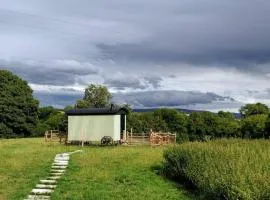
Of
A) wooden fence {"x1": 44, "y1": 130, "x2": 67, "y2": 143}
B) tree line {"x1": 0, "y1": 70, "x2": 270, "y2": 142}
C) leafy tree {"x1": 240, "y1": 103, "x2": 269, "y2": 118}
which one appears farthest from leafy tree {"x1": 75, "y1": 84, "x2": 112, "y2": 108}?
leafy tree {"x1": 240, "y1": 103, "x2": 269, "y2": 118}

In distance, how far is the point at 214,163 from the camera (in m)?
17.9

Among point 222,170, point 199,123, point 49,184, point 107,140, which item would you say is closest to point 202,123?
point 199,123

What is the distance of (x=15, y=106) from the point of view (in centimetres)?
6931

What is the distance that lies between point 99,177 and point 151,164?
5178mm

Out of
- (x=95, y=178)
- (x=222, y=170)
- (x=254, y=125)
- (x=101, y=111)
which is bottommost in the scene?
(x=95, y=178)

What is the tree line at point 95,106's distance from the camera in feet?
227

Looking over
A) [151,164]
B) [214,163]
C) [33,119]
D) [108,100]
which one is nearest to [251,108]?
[108,100]

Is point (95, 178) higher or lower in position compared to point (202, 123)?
lower

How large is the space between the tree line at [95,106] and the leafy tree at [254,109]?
289 inches

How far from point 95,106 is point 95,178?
54.9 metres

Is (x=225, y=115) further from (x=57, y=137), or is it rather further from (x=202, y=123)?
(x=57, y=137)

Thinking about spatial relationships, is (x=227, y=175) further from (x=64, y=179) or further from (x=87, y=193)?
(x=64, y=179)

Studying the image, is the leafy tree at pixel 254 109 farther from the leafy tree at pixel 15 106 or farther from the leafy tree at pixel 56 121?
the leafy tree at pixel 15 106

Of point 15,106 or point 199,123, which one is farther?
point 199,123
